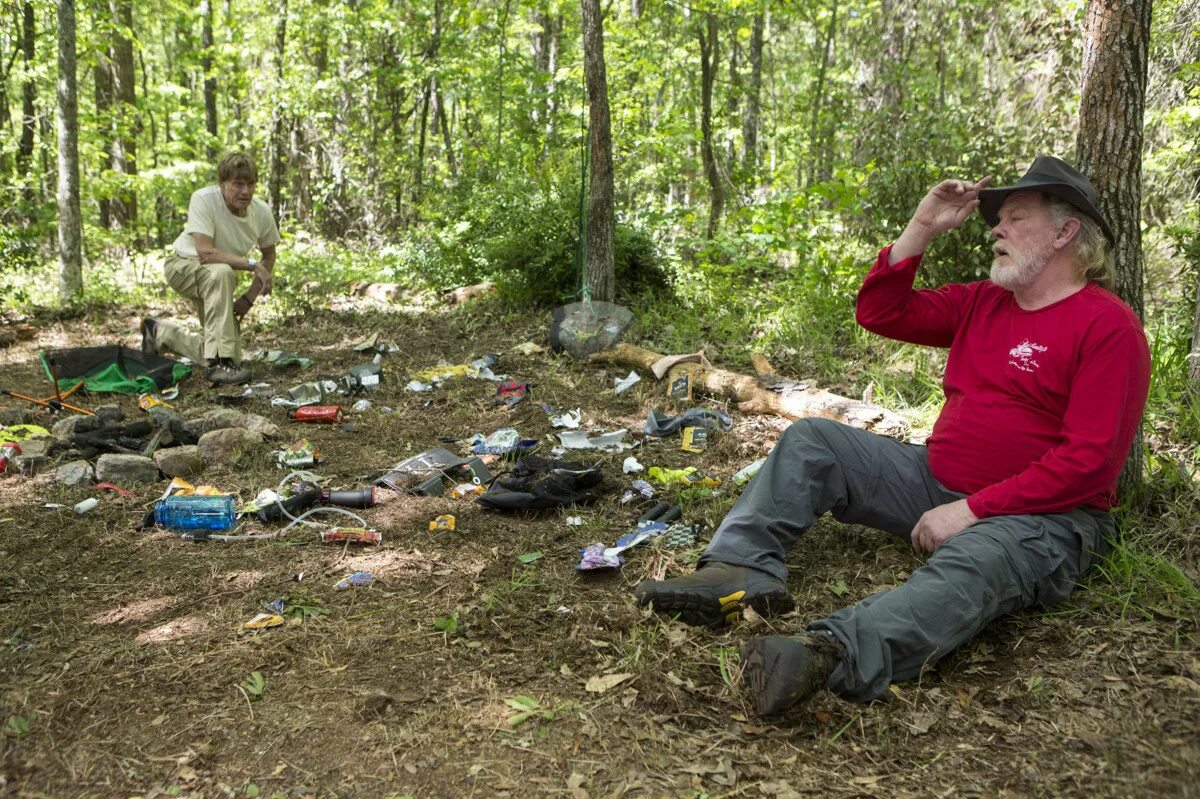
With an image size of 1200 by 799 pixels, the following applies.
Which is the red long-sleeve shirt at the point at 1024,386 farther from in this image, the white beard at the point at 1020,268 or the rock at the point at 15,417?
the rock at the point at 15,417

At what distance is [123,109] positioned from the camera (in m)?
12.5

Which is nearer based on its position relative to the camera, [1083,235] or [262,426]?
[1083,235]

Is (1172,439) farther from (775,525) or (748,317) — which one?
(748,317)

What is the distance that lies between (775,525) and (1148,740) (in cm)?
116

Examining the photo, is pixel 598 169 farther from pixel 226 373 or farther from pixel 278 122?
pixel 278 122

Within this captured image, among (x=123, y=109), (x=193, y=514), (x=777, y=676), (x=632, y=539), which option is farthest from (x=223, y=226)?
(x=123, y=109)

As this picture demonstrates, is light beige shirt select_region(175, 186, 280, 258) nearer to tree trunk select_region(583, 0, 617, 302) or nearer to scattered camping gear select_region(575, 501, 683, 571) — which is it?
tree trunk select_region(583, 0, 617, 302)

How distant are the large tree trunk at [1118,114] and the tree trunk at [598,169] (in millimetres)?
3870

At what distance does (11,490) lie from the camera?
13.0 feet

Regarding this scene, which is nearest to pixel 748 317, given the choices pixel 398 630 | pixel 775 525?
pixel 775 525

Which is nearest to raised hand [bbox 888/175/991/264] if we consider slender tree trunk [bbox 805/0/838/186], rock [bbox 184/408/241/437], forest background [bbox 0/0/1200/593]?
forest background [bbox 0/0/1200/593]

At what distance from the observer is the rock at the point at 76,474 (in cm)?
404

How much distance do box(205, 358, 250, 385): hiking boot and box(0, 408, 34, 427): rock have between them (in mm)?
1190

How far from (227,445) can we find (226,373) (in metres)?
1.88
